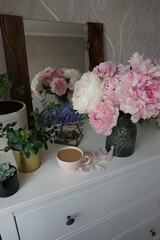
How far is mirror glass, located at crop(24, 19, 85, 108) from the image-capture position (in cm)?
84

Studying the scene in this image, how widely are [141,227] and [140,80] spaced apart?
879mm

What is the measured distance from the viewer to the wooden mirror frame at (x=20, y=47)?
77 centimetres

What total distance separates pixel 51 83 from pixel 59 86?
0.05 m

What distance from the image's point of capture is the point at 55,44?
88 centimetres

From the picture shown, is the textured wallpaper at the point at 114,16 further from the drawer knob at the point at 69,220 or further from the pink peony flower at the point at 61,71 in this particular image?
the drawer knob at the point at 69,220

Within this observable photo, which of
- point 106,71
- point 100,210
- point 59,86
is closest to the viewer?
point 106,71

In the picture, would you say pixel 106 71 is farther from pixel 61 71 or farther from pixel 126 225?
pixel 126 225

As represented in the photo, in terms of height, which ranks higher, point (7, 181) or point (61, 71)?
point (61, 71)

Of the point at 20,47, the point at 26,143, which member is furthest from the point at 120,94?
the point at 20,47

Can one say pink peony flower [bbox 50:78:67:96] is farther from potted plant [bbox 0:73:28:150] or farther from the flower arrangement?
potted plant [bbox 0:73:28:150]

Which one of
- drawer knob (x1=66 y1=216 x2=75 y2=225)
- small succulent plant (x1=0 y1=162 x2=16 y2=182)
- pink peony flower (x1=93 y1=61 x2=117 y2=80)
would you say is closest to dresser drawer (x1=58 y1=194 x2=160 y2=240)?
drawer knob (x1=66 y1=216 x2=75 y2=225)

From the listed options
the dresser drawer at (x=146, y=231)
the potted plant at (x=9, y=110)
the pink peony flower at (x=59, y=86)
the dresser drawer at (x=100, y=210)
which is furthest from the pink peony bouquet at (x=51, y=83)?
the dresser drawer at (x=146, y=231)

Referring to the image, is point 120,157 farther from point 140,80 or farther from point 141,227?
point 141,227

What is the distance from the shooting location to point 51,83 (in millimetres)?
867
